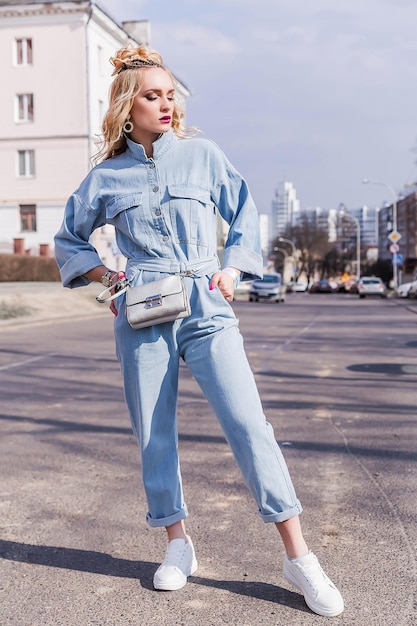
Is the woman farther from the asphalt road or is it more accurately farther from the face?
the asphalt road

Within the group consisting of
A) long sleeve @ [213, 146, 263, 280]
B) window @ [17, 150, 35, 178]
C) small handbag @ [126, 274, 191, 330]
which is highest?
window @ [17, 150, 35, 178]

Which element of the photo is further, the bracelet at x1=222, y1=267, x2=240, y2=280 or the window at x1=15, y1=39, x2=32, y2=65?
the window at x1=15, y1=39, x2=32, y2=65

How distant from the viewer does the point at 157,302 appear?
10.0ft

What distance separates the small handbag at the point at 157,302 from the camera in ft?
10.0

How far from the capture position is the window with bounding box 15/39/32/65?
4919 cm

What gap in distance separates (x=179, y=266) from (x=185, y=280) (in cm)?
6

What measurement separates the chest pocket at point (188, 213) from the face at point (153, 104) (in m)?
0.24

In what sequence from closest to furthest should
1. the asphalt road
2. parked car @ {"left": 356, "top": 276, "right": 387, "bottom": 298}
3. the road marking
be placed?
the asphalt road, the road marking, parked car @ {"left": 356, "top": 276, "right": 387, "bottom": 298}

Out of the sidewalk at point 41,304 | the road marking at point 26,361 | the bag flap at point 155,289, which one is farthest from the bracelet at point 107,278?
the sidewalk at point 41,304

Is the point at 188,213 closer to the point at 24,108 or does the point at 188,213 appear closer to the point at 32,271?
the point at 32,271

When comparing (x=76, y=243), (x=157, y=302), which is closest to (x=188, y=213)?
(x=157, y=302)

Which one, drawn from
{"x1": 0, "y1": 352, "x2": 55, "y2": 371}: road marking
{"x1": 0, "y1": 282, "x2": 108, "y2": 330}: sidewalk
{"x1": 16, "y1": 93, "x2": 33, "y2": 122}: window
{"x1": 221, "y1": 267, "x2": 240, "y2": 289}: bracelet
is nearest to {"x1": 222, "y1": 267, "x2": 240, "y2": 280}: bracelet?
{"x1": 221, "y1": 267, "x2": 240, "y2": 289}: bracelet

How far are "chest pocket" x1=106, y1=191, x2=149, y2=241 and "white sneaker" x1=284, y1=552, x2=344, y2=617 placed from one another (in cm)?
130

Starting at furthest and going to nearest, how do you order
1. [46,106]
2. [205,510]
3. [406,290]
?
[46,106]
[406,290]
[205,510]
